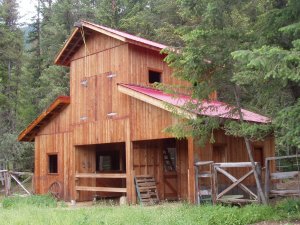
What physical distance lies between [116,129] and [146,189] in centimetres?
288

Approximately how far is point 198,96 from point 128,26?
77.5ft

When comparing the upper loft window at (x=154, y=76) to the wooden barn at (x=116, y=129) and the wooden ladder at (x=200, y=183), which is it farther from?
Answer: the wooden ladder at (x=200, y=183)

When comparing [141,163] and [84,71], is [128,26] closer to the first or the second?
[84,71]

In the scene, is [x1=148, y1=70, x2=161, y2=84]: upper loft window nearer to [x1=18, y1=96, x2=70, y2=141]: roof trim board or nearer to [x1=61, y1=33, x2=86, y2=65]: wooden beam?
[x1=61, y1=33, x2=86, y2=65]: wooden beam

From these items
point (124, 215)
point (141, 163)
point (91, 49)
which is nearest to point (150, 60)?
point (91, 49)

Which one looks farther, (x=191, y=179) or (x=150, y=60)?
(x=150, y=60)

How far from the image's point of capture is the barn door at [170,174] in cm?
1888

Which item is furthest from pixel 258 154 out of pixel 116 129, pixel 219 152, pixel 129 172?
pixel 116 129

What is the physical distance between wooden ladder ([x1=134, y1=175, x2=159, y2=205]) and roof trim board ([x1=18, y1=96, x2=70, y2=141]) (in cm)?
612

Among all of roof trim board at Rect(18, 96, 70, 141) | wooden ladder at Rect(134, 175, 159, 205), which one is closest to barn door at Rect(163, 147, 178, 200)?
wooden ladder at Rect(134, 175, 159, 205)

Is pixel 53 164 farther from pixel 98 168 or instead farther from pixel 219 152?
pixel 219 152

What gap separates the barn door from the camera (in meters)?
18.9

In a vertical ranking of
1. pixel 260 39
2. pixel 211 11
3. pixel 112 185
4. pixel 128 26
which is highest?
pixel 128 26

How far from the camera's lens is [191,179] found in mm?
15188
